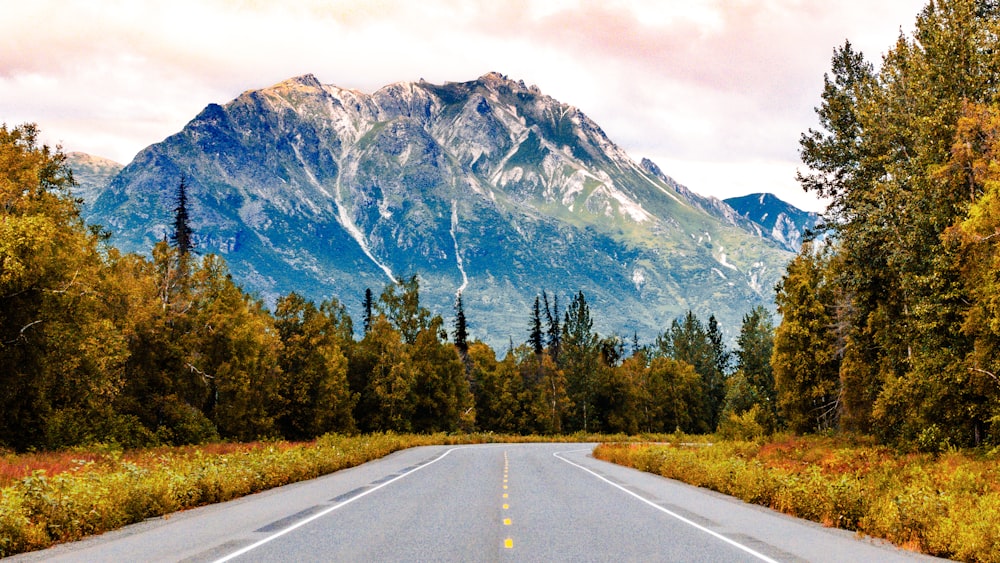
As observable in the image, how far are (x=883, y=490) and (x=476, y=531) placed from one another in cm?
1099

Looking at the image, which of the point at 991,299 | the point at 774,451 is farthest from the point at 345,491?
the point at 774,451

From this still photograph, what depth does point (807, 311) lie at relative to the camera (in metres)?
52.6

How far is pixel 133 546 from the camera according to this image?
12133 millimetres

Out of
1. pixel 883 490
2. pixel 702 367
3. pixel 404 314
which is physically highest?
pixel 404 314

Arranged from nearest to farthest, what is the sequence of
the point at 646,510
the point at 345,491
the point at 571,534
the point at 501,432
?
1. the point at 571,534
2. the point at 646,510
3. the point at 345,491
4. the point at 501,432

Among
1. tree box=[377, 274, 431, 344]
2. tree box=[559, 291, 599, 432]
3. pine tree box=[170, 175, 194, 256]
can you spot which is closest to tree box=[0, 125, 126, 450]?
pine tree box=[170, 175, 194, 256]

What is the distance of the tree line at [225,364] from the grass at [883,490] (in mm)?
27779

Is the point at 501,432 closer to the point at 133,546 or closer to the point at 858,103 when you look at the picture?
the point at 858,103

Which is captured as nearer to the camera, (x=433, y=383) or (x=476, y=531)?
(x=476, y=531)

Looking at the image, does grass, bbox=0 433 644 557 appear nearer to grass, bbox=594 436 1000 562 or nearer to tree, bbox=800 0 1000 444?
grass, bbox=594 436 1000 562

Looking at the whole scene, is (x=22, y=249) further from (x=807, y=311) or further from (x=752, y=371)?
(x=752, y=371)

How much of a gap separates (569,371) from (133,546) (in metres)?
104

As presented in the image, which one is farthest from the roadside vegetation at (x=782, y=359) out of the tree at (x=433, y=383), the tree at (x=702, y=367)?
the tree at (x=702, y=367)

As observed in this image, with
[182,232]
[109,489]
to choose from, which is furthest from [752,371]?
[109,489]
